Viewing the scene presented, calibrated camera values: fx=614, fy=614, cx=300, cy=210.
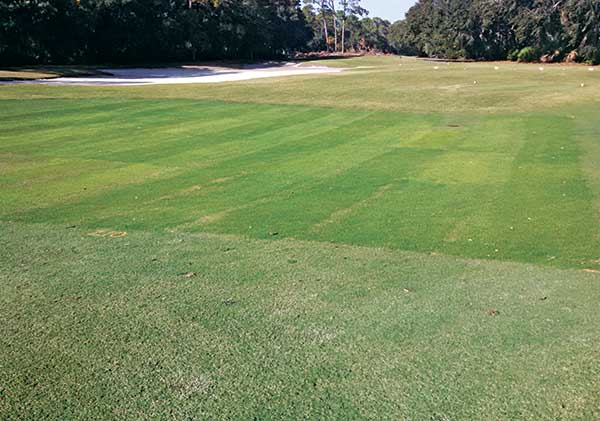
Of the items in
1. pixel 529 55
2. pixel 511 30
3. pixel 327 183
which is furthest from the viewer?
pixel 511 30

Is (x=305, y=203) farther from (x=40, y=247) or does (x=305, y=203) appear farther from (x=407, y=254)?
(x=40, y=247)

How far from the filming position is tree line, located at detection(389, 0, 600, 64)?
2392 inches

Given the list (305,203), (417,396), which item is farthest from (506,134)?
(417,396)

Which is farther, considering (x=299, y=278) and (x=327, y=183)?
(x=327, y=183)

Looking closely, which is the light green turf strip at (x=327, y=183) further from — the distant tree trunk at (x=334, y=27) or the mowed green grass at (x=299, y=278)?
the distant tree trunk at (x=334, y=27)

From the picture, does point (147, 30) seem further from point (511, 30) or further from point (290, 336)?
point (290, 336)

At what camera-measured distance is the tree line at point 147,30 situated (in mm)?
51156

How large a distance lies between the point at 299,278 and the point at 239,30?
70459 millimetres

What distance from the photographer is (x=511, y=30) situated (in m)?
71.4

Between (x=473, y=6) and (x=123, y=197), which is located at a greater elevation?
(x=473, y=6)

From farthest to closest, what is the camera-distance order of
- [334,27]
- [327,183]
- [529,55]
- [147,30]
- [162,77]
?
[334,27] < [529,55] < [147,30] < [162,77] < [327,183]

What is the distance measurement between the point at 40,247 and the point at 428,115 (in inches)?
743

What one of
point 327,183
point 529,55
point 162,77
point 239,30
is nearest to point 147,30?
point 239,30

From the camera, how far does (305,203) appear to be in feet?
36.7
